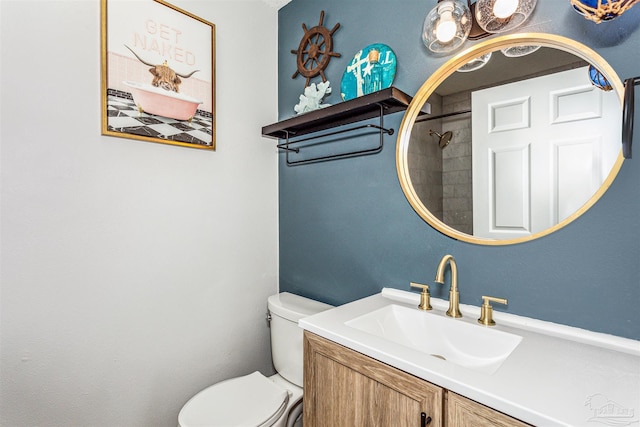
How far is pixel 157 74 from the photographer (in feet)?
4.60

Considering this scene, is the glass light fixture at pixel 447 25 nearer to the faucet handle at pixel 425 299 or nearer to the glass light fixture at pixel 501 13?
the glass light fixture at pixel 501 13

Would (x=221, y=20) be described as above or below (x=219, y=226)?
above

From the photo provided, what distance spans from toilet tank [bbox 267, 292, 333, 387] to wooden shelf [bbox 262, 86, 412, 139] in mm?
894

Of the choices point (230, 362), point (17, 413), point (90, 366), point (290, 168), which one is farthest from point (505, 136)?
point (17, 413)

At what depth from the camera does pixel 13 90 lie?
3.59 feet

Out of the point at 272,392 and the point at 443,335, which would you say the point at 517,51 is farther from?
the point at 272,392

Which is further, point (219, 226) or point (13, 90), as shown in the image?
point (219, 226)

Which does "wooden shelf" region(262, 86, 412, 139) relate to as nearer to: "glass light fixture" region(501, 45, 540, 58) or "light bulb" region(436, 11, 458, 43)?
"light bulb" region(436, 11, 458, 43)

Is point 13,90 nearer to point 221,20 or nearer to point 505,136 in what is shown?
point 221,20

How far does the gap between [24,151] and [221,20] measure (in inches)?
42.1

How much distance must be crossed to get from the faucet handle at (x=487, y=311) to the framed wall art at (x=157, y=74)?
4.48 ft

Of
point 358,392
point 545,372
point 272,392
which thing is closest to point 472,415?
point 545,372

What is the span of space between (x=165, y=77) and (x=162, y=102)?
0.39ft

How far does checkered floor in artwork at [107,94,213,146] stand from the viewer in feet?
4.26
